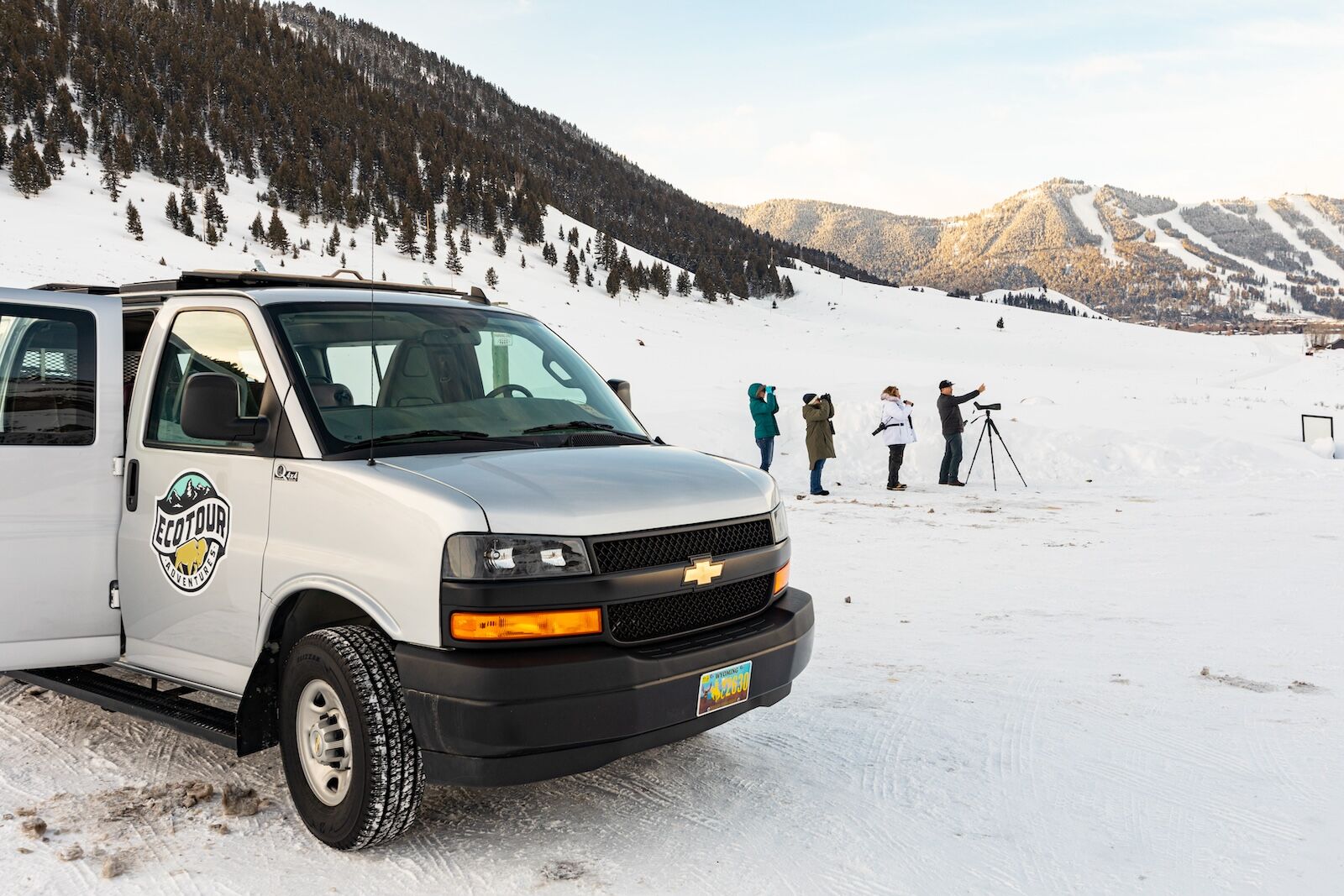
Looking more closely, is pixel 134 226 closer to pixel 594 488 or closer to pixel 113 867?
pixel 113 867

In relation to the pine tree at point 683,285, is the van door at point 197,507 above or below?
below

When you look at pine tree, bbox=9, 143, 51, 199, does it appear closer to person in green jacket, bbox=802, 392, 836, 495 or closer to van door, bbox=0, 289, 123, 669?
person in green jacket, bbox=802, 392, 836, 495

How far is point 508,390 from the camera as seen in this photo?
4.43 metres

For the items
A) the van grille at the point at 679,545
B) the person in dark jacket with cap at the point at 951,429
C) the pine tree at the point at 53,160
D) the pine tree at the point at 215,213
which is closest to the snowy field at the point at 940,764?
the van grille at the point at 679,545

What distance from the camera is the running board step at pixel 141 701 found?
377 centimetres

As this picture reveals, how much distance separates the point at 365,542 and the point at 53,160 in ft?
205

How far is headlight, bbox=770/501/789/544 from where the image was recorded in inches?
156

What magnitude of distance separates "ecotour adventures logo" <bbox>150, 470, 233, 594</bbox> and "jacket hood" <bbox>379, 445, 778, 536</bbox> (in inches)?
33.6

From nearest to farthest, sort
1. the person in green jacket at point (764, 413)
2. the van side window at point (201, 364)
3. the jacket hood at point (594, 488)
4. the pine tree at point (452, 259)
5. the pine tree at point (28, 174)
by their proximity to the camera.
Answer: the jacket hood at point (594, 488), the van side window at point (201, 364), the person in green jacket at point (764, 413), the pine tree at point (28, 174), the pine tree at point (452, 259)

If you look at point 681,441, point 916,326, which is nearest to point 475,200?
point 916,326

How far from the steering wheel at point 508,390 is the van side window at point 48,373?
169cm

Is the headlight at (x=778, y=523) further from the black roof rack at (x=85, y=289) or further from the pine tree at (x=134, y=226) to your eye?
the pine tree at (x=134, y=226)

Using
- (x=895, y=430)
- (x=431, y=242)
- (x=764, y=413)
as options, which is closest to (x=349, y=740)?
(x=764, y=413)

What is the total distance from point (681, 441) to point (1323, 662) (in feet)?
48.0
